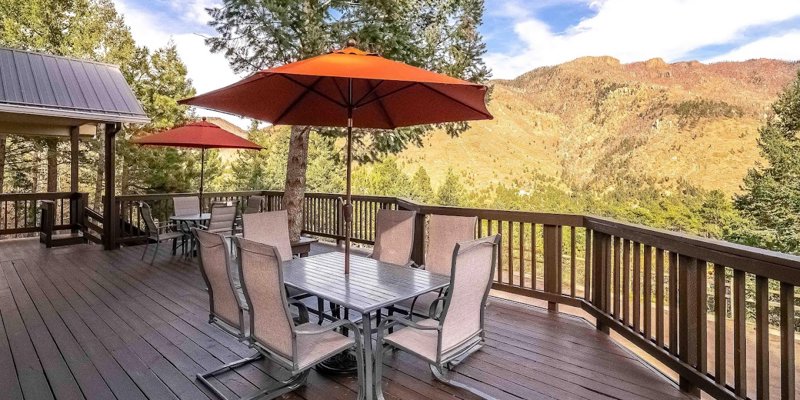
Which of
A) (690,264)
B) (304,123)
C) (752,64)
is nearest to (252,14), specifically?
(304,123)

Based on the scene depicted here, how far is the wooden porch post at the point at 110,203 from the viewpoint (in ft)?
24.2

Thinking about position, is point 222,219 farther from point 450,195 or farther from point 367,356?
point 450,195

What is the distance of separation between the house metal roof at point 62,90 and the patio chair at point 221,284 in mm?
5944

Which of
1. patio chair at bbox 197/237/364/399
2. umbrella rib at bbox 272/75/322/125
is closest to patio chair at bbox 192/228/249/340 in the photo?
patio chair at bbox 197/237/364/399

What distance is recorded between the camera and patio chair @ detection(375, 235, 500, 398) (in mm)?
2203

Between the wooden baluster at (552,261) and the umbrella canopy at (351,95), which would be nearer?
the umbrella canopy at (351,95)

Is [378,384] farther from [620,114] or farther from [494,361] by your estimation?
[620,114]

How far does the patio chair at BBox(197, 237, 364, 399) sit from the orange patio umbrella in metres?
0.89

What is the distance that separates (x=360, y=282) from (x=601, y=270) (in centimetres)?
223

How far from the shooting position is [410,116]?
3.90m

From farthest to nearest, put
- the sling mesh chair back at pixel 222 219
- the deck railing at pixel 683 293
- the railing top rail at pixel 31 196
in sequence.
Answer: the railing top rail at pixel 31 196, the sling mesh chair back at pixel 222 219, the deck railing at pixel 683 293

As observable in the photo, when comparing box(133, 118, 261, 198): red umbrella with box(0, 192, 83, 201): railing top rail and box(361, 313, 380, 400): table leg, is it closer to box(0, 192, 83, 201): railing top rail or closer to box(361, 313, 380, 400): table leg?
box(0, 192, 83, 201): railing top rail

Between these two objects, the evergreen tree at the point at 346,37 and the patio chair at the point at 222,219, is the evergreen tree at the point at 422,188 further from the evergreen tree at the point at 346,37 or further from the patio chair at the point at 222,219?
the patio chair at the point at 222,219

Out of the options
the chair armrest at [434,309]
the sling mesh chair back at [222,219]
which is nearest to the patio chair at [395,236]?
the chair armrest at [434,309]
